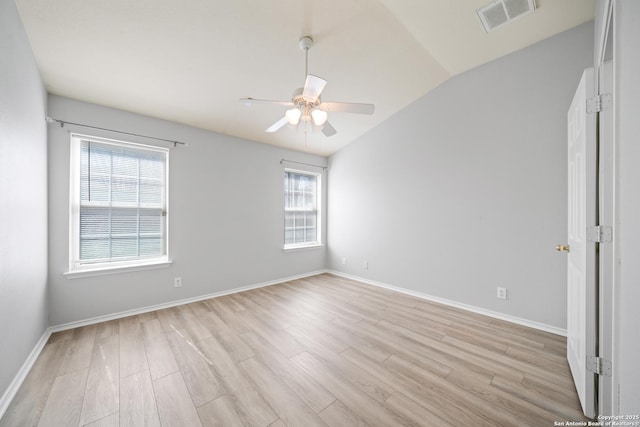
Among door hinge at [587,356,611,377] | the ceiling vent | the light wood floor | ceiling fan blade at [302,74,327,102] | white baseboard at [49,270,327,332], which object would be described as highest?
the ceiling vent

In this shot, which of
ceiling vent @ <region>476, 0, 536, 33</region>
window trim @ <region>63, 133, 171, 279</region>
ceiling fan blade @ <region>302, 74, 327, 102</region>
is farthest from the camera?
window trim @ <region>63, 133, 171, 279</region>

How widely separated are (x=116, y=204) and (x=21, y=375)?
1.71 metres

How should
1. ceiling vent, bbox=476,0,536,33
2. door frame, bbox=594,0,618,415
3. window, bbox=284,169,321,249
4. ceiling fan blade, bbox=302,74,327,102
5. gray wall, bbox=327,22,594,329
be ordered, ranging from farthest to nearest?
window, bbox=284,169,321,249 → gray wall, bbox=327,22,594,329 → ceiling vent, bbox=476,0,536,33 → ceiling fan blade, bbox=302,74,327,102 → door frame, bbox=594,0,618,415

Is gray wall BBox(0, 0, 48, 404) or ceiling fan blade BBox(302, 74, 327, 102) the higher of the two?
ceiling fan blade BBox(302, 74, 327, 102)

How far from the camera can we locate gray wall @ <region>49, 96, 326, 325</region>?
2455 mm

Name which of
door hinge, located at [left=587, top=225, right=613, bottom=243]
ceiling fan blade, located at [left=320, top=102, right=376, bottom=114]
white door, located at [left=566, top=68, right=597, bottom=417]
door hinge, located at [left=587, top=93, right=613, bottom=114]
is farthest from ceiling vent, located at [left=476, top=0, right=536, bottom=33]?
door hinge, located at [left=587, top=225, right=613, bottom=243]

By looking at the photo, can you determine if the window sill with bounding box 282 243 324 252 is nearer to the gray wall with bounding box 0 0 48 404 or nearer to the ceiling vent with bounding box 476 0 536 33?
the gray wall with bounding box 0 0 48 404

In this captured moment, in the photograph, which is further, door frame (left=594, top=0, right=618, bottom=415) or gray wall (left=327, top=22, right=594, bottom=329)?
gray wall (left=327, top=22, right=594, bottom=329)

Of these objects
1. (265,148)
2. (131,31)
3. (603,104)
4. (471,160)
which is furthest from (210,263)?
(603,104)

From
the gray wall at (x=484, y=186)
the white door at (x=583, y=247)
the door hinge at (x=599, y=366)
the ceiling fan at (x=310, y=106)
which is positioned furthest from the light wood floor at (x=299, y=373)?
the ceiling fan at (x=310, y=106)

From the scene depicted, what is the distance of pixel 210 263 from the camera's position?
3.45 meters

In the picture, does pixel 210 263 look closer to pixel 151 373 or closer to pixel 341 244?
pixel 151 373

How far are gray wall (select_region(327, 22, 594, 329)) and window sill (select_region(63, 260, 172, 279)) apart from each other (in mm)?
3123

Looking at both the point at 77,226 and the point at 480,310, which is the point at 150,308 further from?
the point at 480,310
